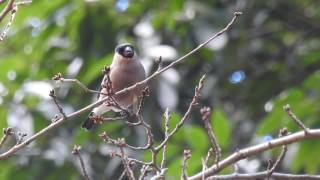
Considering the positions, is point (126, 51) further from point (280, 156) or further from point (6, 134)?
point (6, 134)

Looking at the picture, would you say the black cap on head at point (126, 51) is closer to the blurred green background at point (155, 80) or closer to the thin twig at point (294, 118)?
the blurred green background at point (155, 80)

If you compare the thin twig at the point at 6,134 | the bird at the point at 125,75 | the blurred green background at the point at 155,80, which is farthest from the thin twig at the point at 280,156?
the blurred green background at the point at 155,80

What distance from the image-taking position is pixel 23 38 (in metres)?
6.28

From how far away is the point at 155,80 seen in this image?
18.4 ft

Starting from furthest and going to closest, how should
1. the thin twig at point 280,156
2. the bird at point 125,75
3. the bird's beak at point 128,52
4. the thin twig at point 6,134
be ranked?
the bird's beak at point 128,52, the bird at point 125,75, the thin twig at point 280,156, the thin twig at point 6,134

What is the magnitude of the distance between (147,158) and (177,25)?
131 cm

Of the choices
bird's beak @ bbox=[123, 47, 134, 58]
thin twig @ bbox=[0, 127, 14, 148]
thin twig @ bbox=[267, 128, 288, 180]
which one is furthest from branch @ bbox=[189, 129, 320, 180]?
bird's beak @ bbox=[123, 47, 134, 58]

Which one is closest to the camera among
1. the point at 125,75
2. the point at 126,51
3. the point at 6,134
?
the point at 6,134

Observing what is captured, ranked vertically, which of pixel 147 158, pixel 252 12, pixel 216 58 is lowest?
pixel 147 158

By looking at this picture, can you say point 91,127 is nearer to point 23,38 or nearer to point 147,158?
point 147,158

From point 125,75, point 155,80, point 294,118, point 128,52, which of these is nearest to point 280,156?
point 294,118

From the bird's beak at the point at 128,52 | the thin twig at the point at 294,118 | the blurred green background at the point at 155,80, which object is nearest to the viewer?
the thin twig at the point at 294,118

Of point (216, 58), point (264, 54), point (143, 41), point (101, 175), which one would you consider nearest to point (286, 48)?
point (264, 54)

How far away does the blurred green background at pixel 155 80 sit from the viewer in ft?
17.4
